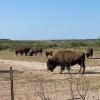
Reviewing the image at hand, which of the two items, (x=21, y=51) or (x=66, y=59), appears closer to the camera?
(x=66, y=59)

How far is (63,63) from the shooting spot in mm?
28781

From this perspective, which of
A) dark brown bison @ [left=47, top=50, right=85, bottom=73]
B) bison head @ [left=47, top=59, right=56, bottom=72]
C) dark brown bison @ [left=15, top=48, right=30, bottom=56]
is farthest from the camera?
dark brown bison @ [left=15, top=48, right=30, bottom=56]

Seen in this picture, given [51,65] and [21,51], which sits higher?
[51,65]

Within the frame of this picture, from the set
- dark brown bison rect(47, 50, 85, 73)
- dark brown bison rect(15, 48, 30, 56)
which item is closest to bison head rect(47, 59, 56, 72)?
dark brown bison rect(47, 50, 85, 73)

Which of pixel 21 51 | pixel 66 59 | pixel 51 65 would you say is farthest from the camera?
pixel 21 51

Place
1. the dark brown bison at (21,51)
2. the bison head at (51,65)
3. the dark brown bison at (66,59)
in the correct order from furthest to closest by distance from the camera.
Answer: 1. the dark brown bison at (21,51)
2. the bison head at (51,65)
3. the dark brown bison at (66,59)

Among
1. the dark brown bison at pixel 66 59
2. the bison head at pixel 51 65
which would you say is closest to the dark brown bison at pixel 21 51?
the bison head at pixel 51 65

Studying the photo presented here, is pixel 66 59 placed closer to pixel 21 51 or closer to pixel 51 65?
pixel 51 65

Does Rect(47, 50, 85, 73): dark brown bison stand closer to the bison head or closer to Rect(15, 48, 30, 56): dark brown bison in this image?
the bison head

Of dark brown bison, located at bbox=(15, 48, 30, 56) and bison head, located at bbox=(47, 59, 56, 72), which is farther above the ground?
bison head, located at bbox=(47, 59, 56, 72)

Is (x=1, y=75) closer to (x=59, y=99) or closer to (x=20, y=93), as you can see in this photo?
(x=20, y=93)

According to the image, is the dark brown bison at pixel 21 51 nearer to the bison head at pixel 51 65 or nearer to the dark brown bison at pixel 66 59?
the bison head at pixel 51 65

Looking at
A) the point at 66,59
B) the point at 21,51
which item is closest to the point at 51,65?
the point at 66,59

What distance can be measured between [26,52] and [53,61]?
1546 inches
